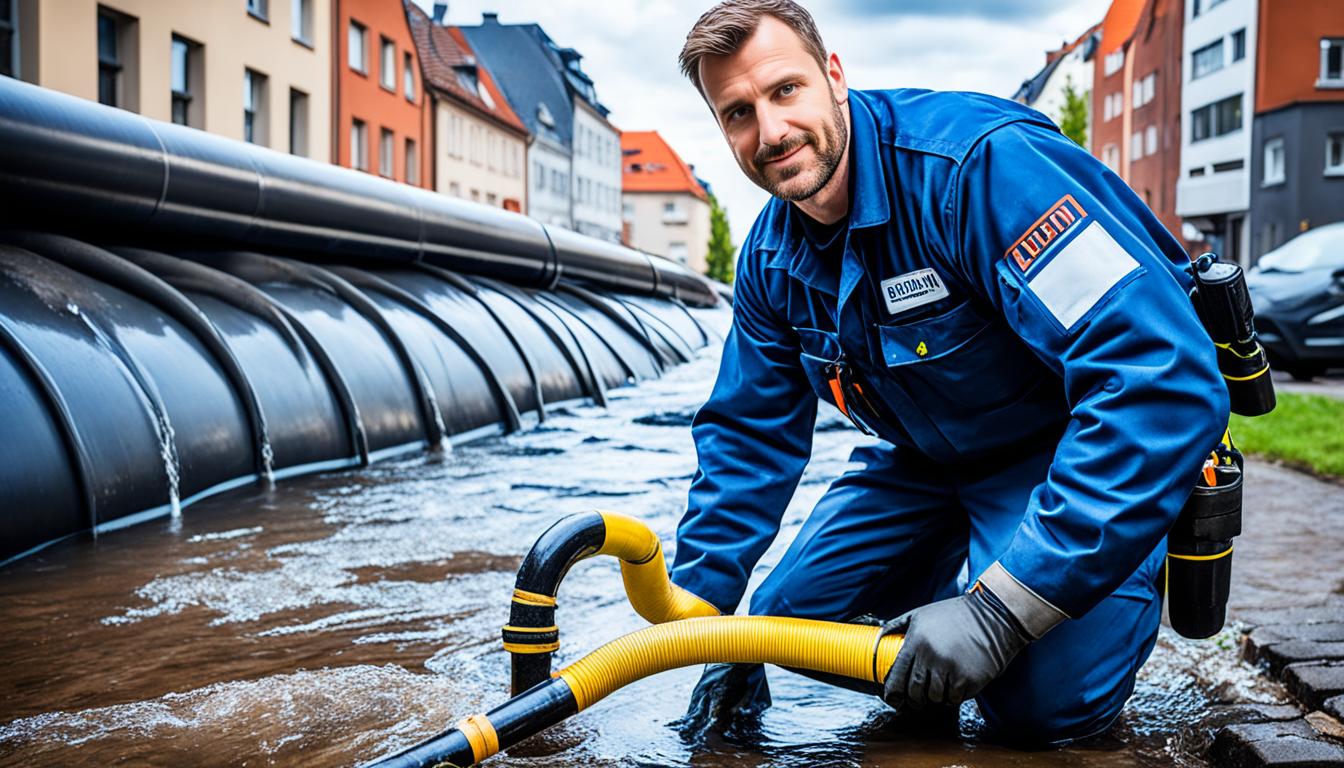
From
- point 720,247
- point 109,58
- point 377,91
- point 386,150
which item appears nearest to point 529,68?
point 386,150

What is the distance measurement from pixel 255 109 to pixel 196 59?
2.35 meters

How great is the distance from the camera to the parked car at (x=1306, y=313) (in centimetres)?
1152

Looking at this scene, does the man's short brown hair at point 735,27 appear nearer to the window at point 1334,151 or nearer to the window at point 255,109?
the window at point 255,109

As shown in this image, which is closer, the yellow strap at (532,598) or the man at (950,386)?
the man at (950,386)

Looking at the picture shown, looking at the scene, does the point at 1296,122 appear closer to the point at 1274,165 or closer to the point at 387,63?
the point at 1274,165

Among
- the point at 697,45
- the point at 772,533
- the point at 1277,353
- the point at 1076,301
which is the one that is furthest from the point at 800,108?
the point at 1277,353

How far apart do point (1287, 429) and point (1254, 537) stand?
3091mm

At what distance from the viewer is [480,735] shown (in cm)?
200

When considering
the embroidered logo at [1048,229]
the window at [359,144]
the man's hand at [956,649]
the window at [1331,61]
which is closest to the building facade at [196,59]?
the window at [359,144]

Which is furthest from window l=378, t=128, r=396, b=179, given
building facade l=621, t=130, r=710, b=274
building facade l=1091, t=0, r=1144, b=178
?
building facade l=621, t=130, r=710, b=274

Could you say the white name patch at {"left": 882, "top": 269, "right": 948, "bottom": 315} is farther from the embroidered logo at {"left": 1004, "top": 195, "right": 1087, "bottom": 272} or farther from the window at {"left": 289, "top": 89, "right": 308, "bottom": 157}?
the window at {"left": 289, "top": 89, "right": 308, "bottom": 157}

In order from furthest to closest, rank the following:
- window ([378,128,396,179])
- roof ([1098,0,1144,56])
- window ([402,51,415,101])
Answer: roof ([1098,0,1144,56]), window ([402,51,415,101]), window ([378,128,396,179])

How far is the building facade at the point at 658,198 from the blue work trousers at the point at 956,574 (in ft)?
241

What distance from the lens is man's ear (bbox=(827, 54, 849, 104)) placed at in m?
2.56
